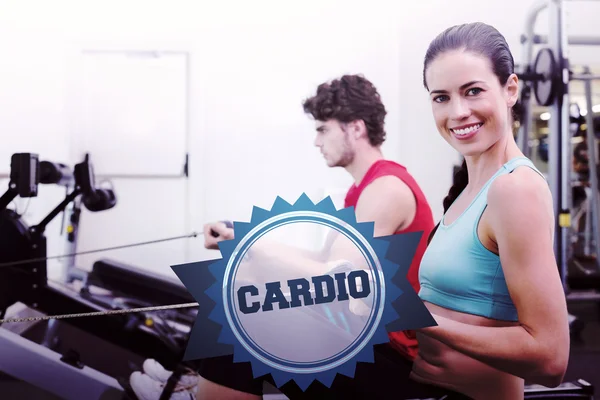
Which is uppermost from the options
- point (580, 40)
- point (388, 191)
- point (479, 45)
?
point (580, 40)

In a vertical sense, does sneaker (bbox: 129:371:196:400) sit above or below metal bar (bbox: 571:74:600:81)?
below

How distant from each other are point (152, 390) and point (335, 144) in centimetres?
69

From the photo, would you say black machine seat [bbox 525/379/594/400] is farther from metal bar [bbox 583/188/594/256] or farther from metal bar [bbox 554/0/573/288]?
metal bar [bbox 583/188/594/256]

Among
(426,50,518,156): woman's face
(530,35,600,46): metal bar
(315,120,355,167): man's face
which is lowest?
(315,120,355,167): man's face

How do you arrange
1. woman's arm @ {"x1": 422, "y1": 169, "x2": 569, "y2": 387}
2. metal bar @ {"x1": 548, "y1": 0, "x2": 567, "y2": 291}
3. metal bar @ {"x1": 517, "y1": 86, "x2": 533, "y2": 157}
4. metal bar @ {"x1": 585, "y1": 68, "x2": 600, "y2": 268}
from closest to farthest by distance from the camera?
woman's arm @ {"x1": 422, "y1": 169, "x2": 569, "y2": 387} → metal bar @ {"x1": 548, "y1": 0, "x2": 567, "y2": 291} → metal bar @ {"x1": 517, "y1": 86, "x2": 533, "y2": 157} → metal bar @ {"x1": 585, "y1": 68, "x2": 600, "y2": 268}

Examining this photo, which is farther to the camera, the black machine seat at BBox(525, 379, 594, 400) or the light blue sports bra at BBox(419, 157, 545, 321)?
the black machine seat at BBox(525, 379, 594, 400)

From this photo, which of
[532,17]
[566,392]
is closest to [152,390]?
[566,392]

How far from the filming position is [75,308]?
1312mm

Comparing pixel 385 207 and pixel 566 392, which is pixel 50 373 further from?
pixel 566 392

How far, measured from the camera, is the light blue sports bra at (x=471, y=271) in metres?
0.81

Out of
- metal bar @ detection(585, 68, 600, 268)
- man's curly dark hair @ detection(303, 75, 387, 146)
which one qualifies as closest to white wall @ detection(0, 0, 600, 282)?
man's curly dark hair @ detection(303, 75, 387, 146)

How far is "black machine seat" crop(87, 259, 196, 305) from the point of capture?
1092 mm

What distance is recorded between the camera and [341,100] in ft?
3.30

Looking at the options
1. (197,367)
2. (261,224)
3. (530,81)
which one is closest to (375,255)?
(261,224)
